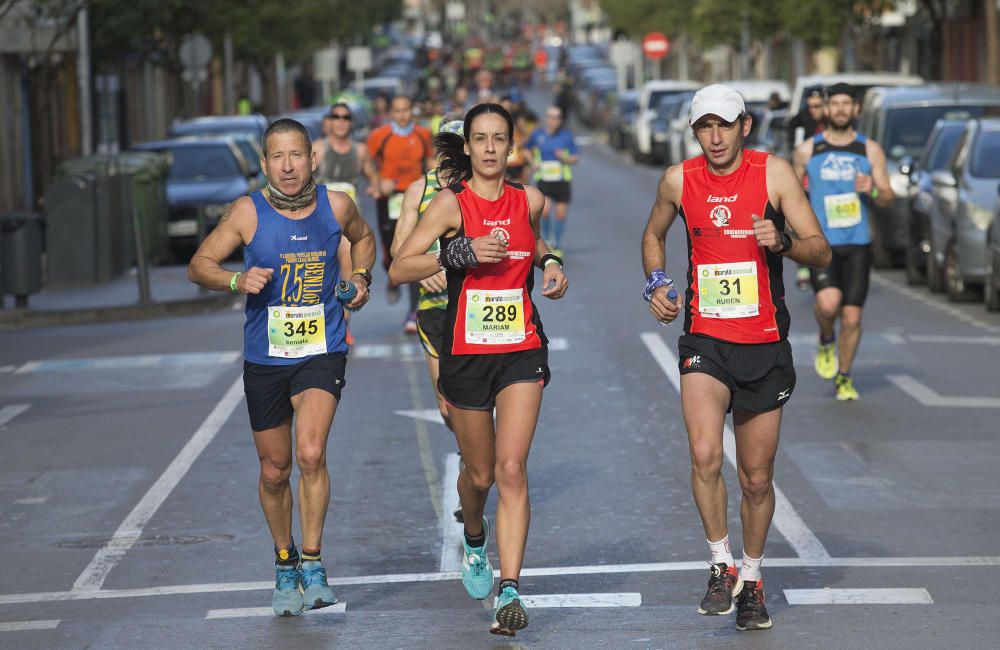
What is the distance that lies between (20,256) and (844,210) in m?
11.2

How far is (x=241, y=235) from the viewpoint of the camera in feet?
26.5

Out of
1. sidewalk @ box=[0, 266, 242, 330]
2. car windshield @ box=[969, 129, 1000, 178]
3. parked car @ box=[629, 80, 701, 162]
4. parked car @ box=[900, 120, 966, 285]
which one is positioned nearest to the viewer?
car windshield @ box=[969, 129, 1000, 178]

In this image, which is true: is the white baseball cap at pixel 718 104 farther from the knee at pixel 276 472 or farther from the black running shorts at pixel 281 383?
the knee at pixel 276 472

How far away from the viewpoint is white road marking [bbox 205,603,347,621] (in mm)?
8188

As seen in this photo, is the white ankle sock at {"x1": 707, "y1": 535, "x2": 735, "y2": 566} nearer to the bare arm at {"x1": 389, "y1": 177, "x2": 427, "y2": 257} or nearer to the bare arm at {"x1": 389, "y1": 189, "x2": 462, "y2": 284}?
the bare arm at {"x1": 389, "y1": 189, "x2": 462, "y2": 284}

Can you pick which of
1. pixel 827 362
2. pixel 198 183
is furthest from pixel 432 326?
pixel 198 183

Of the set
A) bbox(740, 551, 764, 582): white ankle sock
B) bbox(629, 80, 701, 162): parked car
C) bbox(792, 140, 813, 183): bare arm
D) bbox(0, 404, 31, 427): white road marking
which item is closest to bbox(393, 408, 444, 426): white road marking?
bbox(0, 404, 31, 427): white road marking

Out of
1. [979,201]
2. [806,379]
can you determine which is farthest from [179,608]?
[979,201]

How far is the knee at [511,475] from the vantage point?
7.67m

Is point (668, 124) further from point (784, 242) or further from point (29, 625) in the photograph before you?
point (784, 242)

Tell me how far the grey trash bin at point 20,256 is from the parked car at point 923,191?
355 inches

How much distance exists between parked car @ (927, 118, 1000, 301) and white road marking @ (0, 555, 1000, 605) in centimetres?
1103

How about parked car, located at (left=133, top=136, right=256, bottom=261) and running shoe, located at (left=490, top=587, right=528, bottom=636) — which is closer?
Answer: running shoe, located at (left=490, top=587, right=528, bottom=636)

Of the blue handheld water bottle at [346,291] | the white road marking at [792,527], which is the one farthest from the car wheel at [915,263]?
the blue handheld water bottle at [346,291]
